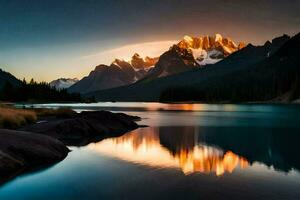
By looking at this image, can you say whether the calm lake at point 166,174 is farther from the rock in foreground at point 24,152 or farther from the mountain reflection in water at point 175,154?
the rock in foreground at point 24,152

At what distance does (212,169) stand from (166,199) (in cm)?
890

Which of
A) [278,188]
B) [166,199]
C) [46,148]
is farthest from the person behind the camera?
[46,148]

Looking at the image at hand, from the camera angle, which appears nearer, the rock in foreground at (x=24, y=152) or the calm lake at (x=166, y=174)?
the calm lake at (x=166, y=174)

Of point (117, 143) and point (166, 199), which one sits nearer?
point (166, 199)

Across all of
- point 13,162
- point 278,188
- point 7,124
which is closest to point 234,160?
point 278,188

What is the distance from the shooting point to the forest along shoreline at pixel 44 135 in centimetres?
2526

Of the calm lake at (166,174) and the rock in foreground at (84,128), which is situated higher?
the rock in foreground at (84,128)

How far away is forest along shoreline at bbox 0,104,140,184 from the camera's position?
25258 mm

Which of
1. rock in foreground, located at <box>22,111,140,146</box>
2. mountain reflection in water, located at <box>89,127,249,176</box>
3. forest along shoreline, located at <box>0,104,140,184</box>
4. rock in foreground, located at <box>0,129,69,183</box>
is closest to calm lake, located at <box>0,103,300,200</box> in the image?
mountain reflection in water, located at <box>89,127,249,176</box>

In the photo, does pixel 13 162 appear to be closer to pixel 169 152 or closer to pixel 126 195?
pixel 126 195

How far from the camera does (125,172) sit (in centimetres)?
2559

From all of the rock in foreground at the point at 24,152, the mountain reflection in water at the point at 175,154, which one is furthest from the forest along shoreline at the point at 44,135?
the mountain reflection in water at the point at 175,154

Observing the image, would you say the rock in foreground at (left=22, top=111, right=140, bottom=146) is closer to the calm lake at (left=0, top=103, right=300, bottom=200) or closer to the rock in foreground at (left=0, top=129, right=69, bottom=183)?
the calm lake at (left=0, top=103, right=300, bottom=200)

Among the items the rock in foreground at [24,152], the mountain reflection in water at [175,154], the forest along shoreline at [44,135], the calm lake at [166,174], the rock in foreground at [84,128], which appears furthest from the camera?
the rock in foreground at [84,128]
